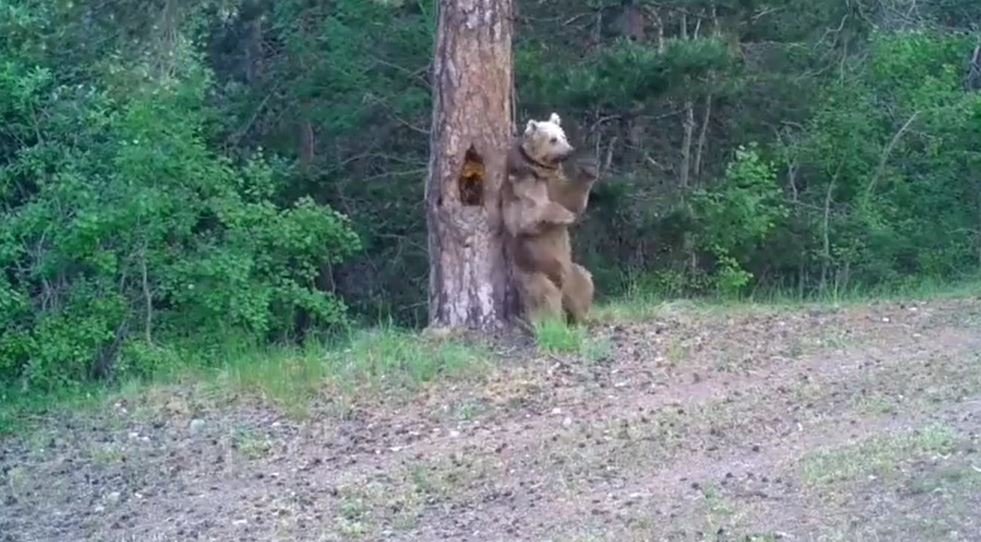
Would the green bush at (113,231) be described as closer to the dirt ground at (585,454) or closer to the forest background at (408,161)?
the forest background at (408,161)

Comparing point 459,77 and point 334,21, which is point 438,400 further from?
point 334,21

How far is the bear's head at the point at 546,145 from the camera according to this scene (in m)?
10.9

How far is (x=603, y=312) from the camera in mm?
11992

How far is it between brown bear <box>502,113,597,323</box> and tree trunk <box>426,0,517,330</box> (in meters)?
0.14

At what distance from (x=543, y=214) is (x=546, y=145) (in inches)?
18.7

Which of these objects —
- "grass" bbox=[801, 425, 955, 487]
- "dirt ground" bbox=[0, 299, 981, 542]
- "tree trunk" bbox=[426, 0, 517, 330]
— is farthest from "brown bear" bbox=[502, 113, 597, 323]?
"grass" bbox=[801, 425, 955, 487]

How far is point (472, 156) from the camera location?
37.0 feet

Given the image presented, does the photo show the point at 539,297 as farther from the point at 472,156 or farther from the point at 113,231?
the point at 113,231

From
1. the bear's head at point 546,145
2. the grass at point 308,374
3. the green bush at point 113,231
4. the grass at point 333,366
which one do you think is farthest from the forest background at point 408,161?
the bear's head at point 546,145

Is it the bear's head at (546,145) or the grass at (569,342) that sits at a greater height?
the bear's head at (546,145)

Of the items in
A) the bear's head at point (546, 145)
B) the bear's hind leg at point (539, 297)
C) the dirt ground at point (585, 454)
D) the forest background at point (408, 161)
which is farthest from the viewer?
the forest background at point (408, 161)

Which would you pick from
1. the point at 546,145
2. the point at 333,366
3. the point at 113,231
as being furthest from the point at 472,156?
the point at 113,231

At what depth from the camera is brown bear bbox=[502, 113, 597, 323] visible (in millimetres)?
11008

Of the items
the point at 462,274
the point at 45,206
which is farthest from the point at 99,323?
the point at 462,274
